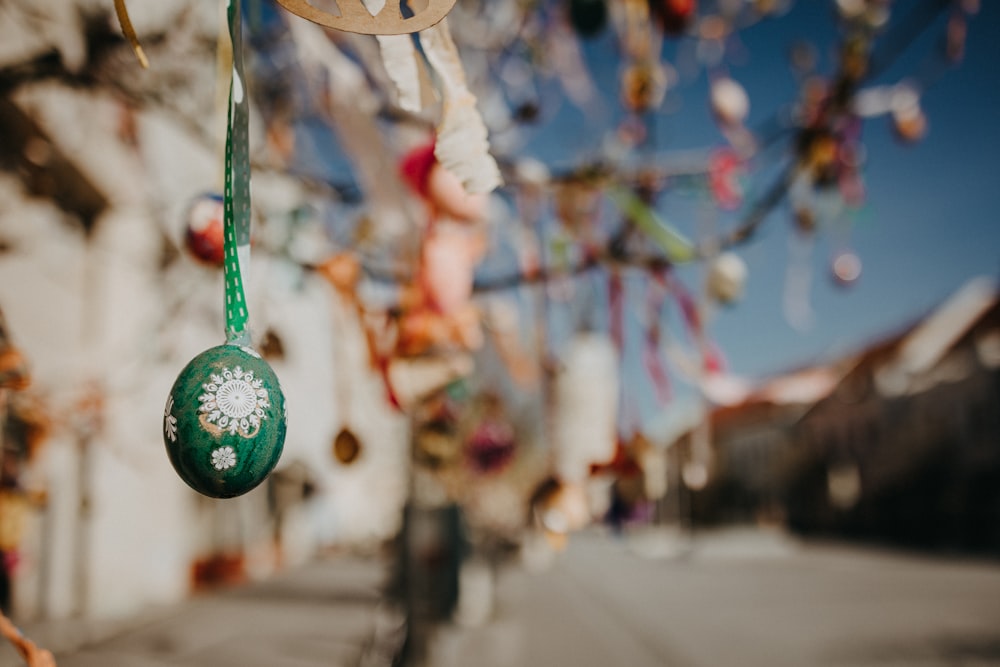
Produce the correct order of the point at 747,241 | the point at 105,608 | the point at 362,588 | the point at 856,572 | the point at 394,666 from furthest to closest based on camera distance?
the point at 856,572
the point at 362,588
the point at 105,608
the point at 394,666
the point at 747,241

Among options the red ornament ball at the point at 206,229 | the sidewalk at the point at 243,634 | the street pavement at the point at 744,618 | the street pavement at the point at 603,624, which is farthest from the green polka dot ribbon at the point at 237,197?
the street pavement at the point at 744,618

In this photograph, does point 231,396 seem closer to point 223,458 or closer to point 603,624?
point 223,458

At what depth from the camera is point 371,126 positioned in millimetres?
1853

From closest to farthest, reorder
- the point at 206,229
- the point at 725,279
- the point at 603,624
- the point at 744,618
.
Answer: the point at 206,229 < the point at 725,279 < the point at 603,624 < the point at 744,618

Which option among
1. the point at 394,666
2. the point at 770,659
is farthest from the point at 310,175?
the point at 770,659

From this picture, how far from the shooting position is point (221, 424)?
80 cm

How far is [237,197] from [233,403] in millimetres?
226

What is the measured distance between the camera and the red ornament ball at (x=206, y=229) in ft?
4.75

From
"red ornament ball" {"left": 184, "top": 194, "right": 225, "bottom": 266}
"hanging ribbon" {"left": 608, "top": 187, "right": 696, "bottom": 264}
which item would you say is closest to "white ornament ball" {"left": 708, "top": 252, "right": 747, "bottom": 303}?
"hanging ribbon" {"left": 608, "top": 187, "right": 696, "bottom": 264}

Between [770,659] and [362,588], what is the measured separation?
6919 millimetres

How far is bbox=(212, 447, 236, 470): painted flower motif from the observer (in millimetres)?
797

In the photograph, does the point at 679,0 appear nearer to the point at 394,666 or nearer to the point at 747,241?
the point at 747,241

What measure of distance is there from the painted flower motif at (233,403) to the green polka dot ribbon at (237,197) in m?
0.05

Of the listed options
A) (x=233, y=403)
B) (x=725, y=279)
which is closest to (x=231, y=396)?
(x=233, y=403)
